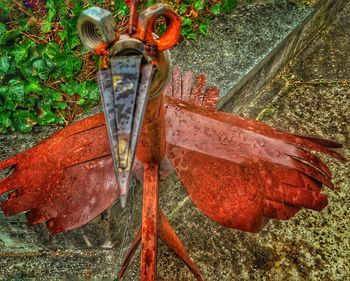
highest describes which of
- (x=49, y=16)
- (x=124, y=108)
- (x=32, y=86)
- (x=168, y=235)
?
(x=124, y=108)

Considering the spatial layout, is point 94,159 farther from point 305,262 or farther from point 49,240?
point 305,262

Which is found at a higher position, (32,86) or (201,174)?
(201,174)

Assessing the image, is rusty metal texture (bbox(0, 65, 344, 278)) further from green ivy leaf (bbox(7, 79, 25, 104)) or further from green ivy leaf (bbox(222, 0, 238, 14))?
green ivy leaf (bbox(222, 0, 238, 14))

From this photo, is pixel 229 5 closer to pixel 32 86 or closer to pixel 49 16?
pixel 49 16

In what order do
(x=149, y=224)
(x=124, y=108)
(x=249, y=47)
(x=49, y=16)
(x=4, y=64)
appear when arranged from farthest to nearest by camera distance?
(x=249, y=47) → (x=49, y=16) → (x=4, y=64) → (x=149, y=224) → (x=124, y=108)

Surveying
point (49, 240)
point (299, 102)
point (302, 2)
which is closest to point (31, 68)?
point (49, 240)

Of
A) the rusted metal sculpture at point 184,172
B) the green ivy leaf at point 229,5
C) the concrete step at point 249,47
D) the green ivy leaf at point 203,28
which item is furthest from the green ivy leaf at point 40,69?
the green ivy leaf at point 229,5

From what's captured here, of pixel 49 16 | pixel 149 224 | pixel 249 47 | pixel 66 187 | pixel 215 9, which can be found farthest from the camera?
pixel 215 9

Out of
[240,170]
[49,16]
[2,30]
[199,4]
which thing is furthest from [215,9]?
[240,170]
